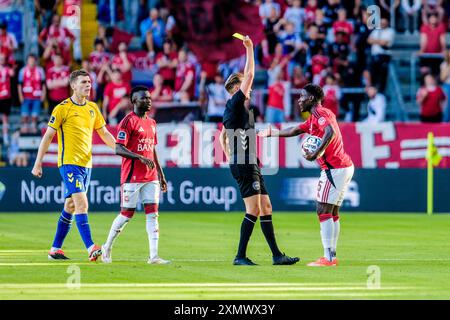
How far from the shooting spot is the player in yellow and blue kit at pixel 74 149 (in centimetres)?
1442

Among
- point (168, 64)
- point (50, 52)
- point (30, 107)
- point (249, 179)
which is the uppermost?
point (50, 52)

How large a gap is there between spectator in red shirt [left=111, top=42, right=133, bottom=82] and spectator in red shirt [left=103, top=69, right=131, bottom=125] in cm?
21

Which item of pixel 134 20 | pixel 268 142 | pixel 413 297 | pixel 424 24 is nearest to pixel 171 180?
pixel 268 142

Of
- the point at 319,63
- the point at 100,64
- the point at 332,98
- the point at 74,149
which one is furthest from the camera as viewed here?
the point at 319,63

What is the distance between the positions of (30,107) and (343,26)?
8279mm

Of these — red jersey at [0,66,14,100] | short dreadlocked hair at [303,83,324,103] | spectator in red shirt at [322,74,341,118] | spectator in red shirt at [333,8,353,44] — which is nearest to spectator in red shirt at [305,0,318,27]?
spectator in red shirt at [333,8,353,44]

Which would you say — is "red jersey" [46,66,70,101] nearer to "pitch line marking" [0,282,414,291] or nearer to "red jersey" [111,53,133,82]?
"red jersey" [111,53,133,82]

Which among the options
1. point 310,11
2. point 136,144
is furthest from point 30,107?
point 136,144

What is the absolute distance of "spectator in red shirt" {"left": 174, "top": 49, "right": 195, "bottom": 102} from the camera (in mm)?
29000

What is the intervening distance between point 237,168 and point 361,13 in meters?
17.5

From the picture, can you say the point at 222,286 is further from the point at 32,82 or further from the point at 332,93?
the point at 32,82

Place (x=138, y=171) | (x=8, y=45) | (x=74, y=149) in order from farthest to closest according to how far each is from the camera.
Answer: (x=8, y=45) < (x=74, y=149) < (x=138, y=171)

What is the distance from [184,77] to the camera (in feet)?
95.5

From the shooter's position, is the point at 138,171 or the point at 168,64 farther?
the point at 168,64
